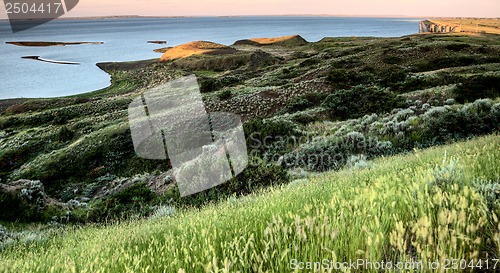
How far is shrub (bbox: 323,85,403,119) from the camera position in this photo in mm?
23234

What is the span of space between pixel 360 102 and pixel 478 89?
7.22m

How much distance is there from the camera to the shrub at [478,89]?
20125 mm

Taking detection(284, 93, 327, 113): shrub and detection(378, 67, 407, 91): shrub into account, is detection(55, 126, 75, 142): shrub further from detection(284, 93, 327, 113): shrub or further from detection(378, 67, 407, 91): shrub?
detection(378, 67, 407, 91): shrub

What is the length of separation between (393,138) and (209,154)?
7.83 meters

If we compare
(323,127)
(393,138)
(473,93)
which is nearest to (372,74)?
(473,93)

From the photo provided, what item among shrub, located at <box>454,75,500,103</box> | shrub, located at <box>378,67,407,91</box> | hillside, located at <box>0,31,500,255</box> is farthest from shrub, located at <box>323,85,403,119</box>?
shrub, located at <box>378,67,407,91</box>

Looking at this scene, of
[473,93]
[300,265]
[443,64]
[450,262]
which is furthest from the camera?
[443,64]

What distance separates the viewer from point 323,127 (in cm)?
1909

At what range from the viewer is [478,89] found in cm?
2125

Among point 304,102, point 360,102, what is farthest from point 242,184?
point 304,102

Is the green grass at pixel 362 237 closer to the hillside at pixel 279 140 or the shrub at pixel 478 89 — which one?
the hillside at pixel 279 140

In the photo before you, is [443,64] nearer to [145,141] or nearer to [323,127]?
[323,127]

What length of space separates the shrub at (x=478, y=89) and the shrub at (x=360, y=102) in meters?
3.34

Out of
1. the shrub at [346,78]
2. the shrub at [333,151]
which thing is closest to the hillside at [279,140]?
the shrub at [333,151]
